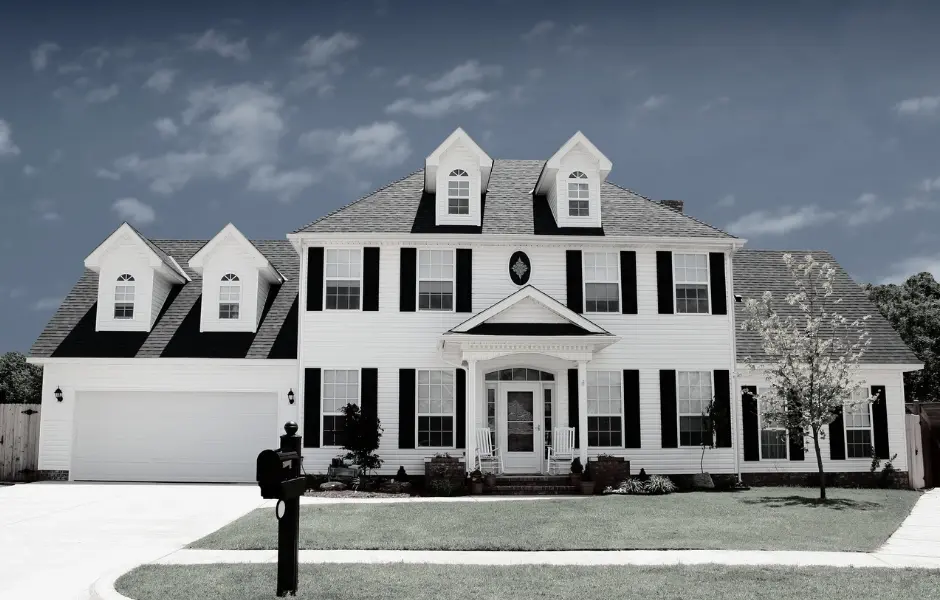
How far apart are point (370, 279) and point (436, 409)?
3.73 meters

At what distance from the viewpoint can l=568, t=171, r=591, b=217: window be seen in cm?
2294

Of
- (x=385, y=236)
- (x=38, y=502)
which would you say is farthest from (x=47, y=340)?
(x=385, y=236)

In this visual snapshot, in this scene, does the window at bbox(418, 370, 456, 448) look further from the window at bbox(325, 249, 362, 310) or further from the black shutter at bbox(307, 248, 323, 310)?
the black shutter at bbox(307, 248, 323, 310)

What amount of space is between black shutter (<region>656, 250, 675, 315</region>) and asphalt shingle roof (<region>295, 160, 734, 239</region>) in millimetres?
623

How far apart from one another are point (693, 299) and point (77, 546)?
1596cm

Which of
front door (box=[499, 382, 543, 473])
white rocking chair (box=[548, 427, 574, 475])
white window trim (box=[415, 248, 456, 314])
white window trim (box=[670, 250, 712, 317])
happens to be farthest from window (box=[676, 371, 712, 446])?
white window trim (box=[415, 248, 456, 314])

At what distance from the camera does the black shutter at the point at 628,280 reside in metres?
22.3

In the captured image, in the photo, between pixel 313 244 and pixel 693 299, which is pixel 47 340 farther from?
pixel 693 299

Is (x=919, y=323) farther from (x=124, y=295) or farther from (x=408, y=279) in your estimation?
(x=124, y=295)

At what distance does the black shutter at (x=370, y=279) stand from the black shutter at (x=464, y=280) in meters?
2.06

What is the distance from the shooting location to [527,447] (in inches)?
855

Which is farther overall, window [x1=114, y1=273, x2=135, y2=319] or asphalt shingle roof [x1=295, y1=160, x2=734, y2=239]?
window [x1=114, y1=273, x2=135, y2=319]

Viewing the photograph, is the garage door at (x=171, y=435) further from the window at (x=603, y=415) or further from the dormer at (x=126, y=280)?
the window at (x=603, y=415)

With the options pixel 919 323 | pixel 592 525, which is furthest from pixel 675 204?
pixel 919 323
